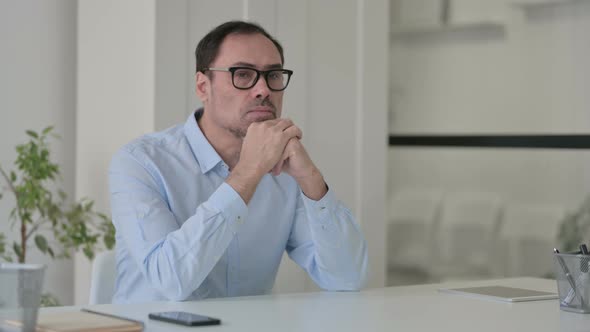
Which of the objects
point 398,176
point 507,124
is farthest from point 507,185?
point 398,176

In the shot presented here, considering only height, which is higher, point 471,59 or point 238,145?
point 471,59

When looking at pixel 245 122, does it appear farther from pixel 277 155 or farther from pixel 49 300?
pixel 49 300

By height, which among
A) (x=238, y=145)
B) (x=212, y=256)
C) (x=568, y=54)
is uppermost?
(x=568, y=54)

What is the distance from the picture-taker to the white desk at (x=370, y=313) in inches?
66.6

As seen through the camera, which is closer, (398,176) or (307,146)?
(307,146)

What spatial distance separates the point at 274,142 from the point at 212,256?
339mm

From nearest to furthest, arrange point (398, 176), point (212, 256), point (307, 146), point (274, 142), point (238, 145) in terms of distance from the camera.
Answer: point (212, 256)
point (274, 142)
point (238, 145)
point (307, 146)
point (398, 176)

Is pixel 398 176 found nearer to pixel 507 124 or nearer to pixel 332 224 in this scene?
pixel 507 124

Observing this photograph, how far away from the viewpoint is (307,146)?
3.38 m

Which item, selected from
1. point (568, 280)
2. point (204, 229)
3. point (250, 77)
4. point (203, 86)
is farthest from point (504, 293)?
point (203, 86)

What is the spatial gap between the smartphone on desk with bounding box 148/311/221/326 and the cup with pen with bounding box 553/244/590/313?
79 centimetres

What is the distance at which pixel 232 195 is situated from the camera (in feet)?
6.94

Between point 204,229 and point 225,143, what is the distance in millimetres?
448

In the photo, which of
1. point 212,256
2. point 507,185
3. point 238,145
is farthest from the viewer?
point 507,185
